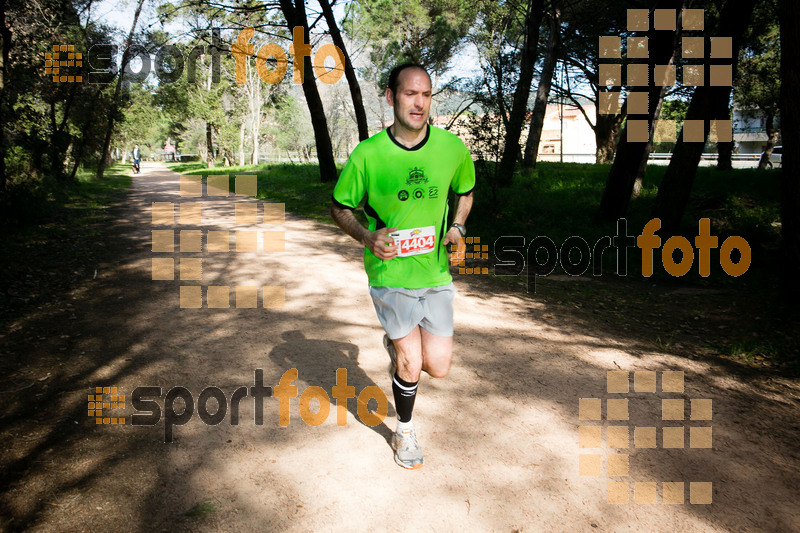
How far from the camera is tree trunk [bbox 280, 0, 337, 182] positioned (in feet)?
53.4

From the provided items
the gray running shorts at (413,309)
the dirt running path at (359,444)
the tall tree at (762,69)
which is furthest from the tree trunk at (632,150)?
the tall tree at (762,69)

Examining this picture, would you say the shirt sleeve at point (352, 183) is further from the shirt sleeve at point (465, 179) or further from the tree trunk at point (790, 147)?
the tree trunk at point (790, 147)

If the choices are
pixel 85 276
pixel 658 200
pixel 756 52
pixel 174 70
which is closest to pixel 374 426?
pixel 85 276

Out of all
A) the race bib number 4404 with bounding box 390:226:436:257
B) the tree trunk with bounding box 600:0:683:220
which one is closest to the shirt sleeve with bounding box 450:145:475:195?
the race bib number 4404 with bounding box 390:226:436:257

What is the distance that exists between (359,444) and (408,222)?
1590 millimetres

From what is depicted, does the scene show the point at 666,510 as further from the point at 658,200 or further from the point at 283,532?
the point at 658,200

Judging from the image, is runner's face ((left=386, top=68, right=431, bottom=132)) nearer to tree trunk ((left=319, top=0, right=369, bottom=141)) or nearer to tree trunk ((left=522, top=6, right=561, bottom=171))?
tree trunk ((left=522, top=6, right=561, bottom=171))

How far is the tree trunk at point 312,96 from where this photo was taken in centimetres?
1627

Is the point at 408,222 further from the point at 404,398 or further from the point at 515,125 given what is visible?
the point at 515,125

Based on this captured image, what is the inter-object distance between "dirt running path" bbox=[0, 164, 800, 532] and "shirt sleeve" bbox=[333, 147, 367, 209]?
1679 millimetres

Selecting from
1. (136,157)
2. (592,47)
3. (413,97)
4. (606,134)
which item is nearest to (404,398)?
(413,97)

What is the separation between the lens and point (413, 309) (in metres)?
2.98

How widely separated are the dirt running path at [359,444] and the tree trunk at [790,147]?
7.51ft

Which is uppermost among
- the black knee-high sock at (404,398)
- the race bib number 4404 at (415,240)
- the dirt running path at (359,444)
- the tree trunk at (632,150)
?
the tree trunk at (632,150)
